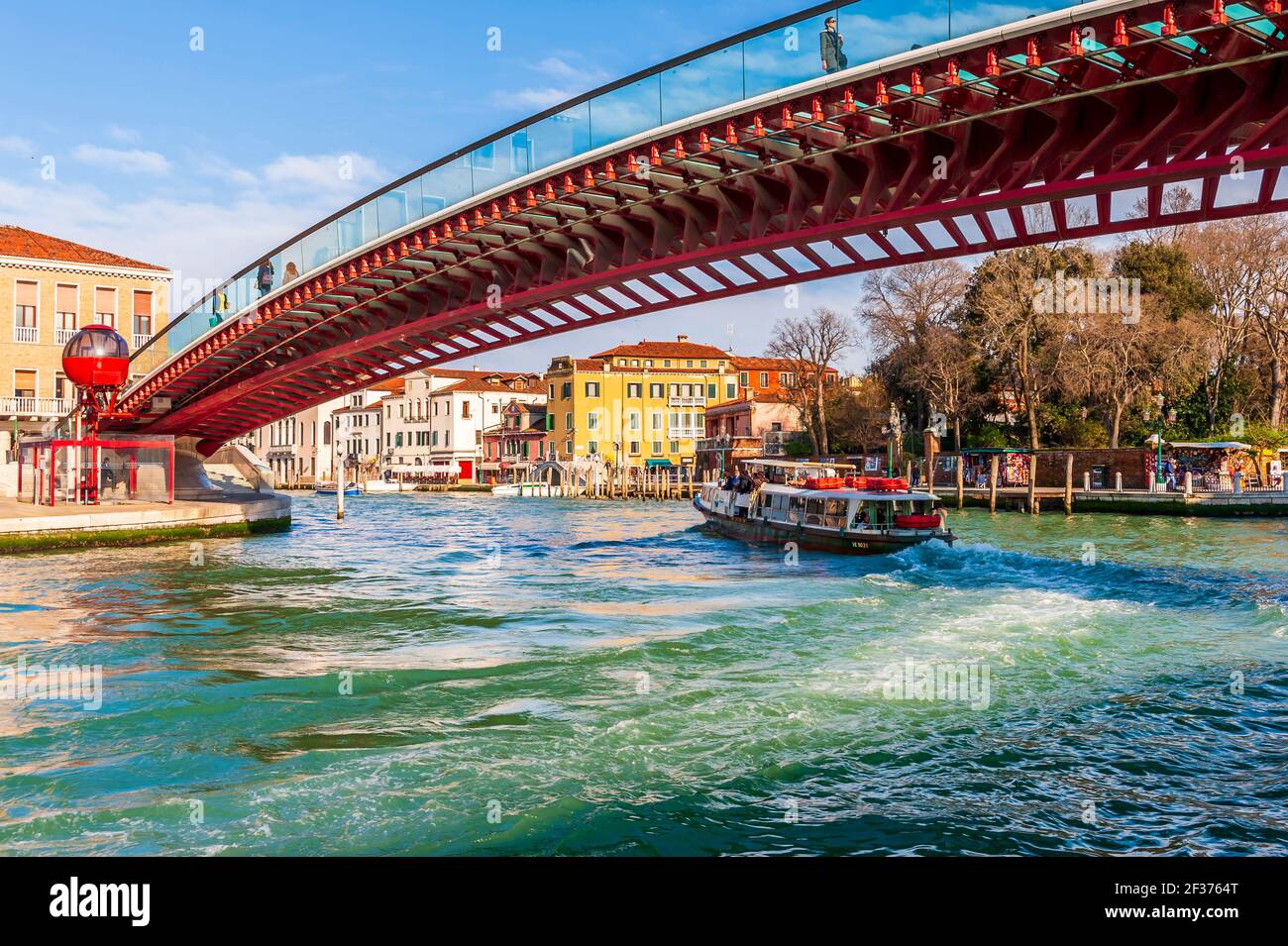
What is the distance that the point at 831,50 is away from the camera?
16.1m

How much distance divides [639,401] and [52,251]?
44.8 meters

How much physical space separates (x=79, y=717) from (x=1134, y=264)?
5163cm

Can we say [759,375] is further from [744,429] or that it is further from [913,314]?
[913,314]

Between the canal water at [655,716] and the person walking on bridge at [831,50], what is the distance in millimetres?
8613

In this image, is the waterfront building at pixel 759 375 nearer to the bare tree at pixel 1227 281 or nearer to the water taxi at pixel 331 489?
the water taxi at pixel 331 489

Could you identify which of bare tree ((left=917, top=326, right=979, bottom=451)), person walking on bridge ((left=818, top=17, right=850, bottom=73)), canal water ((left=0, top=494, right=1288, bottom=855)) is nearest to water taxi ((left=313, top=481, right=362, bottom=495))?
bare tree ((left=917, top=326, right=979, bottom=451))

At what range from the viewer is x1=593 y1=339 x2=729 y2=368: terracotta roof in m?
79.7

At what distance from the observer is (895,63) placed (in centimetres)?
1495

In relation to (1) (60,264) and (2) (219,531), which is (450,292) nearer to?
(2) (219,531)

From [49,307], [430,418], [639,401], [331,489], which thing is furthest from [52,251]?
[430,418]
